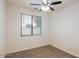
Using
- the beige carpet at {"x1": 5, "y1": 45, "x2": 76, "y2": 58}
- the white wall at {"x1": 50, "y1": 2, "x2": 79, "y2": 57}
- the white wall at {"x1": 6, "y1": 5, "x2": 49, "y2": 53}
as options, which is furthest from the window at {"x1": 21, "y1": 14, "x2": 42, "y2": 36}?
the beige carpet at {"x1": 5, "y1": 45, "x2": 76, "y2": 58}

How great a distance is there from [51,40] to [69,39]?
1.55 meters

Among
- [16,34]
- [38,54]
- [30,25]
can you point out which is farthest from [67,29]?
[16,34]

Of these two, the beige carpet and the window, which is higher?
the window

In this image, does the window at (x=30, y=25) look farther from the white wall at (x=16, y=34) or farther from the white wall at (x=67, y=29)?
the white wall at (x=67, y=29)

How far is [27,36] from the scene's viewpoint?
4211 millimetres

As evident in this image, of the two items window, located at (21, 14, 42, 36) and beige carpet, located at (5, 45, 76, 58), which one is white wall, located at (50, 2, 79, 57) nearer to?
beige carpet, located at (5, 45, 76, 58)

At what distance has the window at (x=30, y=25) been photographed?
4145 mm

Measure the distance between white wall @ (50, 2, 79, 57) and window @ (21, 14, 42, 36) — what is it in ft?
3.19

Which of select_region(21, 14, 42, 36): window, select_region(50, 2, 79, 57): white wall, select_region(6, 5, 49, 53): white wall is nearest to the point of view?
select_region(50, 2, 79, 57): white wall

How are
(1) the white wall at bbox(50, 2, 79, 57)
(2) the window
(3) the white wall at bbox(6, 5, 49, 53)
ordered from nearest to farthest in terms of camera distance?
(1) the white wall at bbox(50, 2, 79, 57) < (3) the white wall at bbox(6, 5, 49, 53) < (2) the window

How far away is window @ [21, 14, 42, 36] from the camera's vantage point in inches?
163

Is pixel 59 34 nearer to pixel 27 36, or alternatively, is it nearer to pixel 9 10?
pixel 27 36

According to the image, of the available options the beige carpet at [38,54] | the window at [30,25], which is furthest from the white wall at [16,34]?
the beige carpet at [38,54]

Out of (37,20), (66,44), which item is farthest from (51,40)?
(37,20)
